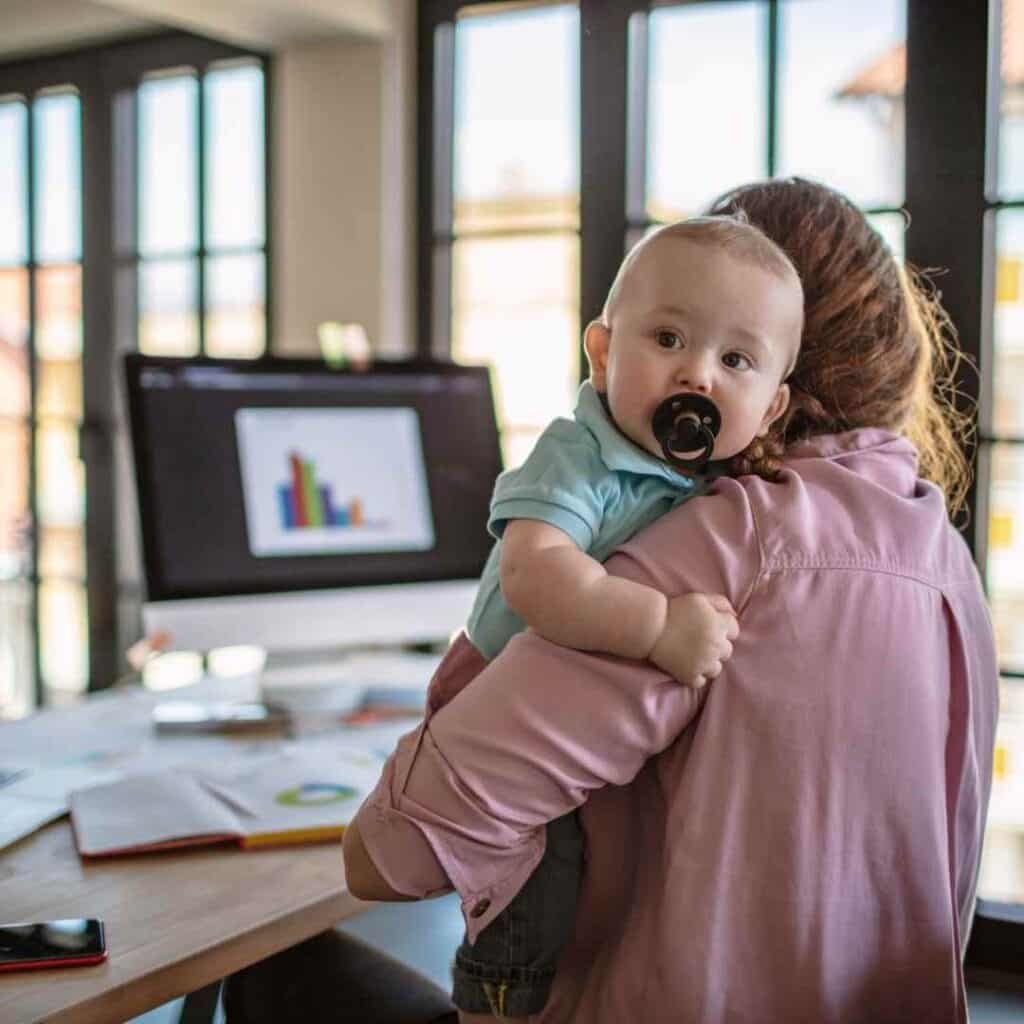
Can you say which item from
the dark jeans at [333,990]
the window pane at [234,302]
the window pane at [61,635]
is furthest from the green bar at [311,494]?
the window pane at [61,635]

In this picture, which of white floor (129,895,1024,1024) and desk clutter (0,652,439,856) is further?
white floor (129,895,1024,1024)

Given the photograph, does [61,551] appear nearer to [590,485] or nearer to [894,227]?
[894,227]

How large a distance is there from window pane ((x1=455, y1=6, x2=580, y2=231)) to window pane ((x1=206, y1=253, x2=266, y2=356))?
2.37 ft

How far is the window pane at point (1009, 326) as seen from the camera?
2033 millimetres

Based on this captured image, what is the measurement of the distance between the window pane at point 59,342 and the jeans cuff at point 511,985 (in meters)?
3.06

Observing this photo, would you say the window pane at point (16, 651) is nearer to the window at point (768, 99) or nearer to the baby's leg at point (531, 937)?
the window at point (768, 99)

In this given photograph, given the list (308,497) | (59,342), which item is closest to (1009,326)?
(308,497)

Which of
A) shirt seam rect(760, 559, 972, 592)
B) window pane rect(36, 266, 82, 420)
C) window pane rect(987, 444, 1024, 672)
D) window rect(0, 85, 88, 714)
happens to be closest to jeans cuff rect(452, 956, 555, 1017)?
shirt seam rect(760, 559, 972, 592)

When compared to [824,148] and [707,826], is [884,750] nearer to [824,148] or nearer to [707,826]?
Result: [707,826]

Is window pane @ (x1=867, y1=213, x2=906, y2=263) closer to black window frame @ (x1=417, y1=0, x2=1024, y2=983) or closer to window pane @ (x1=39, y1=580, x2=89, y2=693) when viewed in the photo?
black window frame @ (x1=417, y1=0, x2=1024, y2=983)

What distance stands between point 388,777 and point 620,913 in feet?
0.69

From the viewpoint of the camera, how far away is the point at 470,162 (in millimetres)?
2869

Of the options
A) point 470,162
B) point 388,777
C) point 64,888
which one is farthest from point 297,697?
point 470,162

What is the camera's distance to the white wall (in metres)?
2.71
